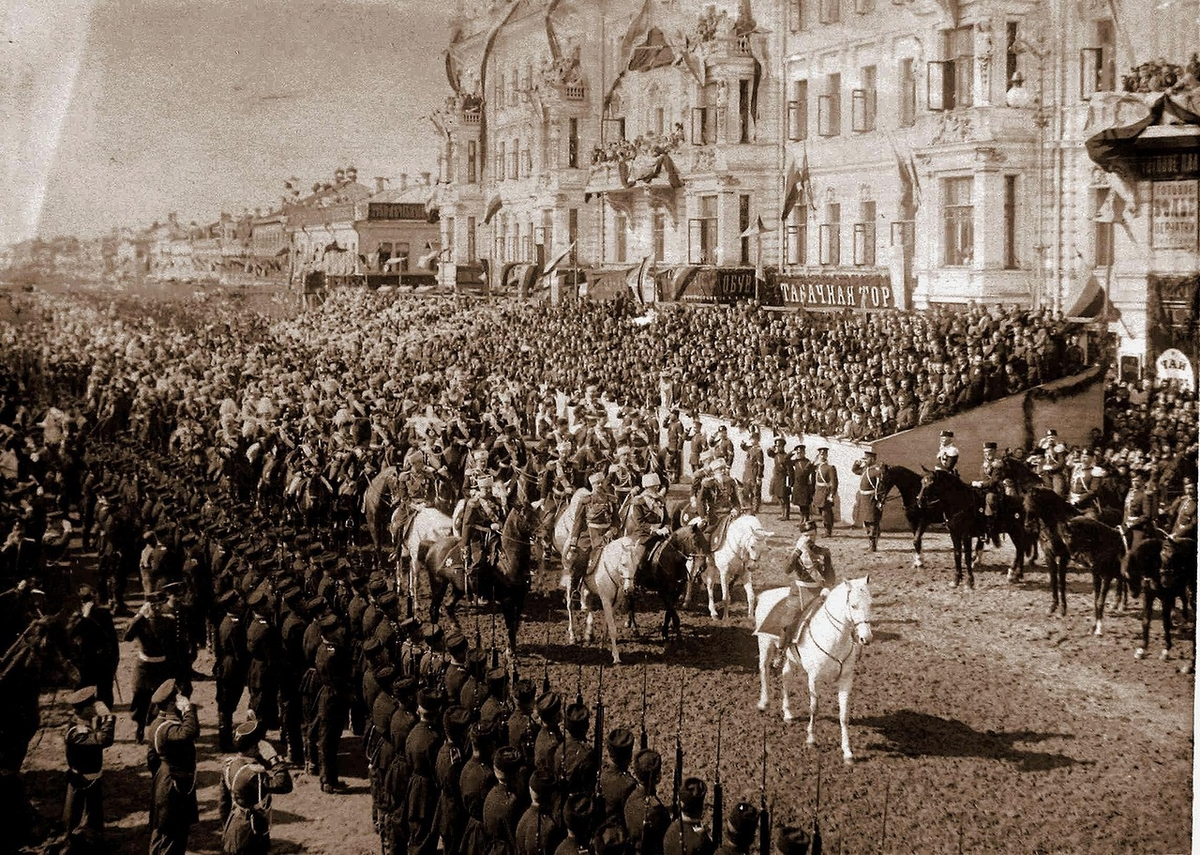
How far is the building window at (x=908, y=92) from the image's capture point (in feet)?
Answer: 33.0

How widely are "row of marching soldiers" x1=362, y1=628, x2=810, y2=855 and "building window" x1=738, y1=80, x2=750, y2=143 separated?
20.5 feet

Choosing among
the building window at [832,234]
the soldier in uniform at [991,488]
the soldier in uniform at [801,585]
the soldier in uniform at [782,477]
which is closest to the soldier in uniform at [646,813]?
the soldier in uniform at [801,585]

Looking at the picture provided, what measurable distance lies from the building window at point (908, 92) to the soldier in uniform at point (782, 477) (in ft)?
11.9

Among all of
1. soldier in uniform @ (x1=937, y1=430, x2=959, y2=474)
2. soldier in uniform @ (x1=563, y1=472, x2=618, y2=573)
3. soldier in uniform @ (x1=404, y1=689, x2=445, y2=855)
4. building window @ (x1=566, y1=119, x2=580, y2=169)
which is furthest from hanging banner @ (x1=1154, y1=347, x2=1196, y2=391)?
building window @ (x1=566, y1=119, x2=580, y2=169)

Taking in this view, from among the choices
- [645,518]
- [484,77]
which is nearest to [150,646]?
[645,518]

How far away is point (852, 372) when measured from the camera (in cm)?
1197

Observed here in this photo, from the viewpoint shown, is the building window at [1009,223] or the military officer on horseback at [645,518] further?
the military officer on horseback at [645,518]

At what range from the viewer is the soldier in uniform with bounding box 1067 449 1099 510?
916 cm

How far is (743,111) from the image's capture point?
455 inches

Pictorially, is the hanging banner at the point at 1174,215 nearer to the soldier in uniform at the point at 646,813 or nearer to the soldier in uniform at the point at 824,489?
the soldier in uniform at the point at 824,489

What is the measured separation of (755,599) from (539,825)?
551 cm

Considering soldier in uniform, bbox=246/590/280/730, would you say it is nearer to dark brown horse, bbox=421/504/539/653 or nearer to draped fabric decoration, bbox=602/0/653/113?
dark brown horse, bbox=421/504/539/653

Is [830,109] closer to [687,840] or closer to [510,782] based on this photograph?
[510,782]

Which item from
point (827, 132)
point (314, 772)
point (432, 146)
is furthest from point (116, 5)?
point (314, 772)
